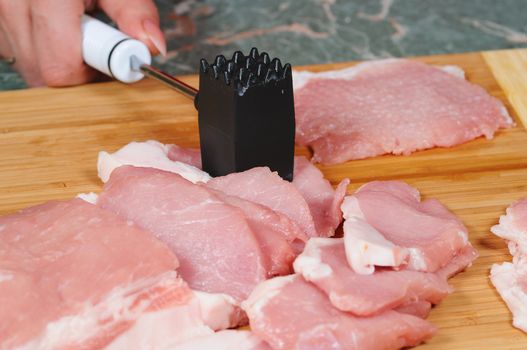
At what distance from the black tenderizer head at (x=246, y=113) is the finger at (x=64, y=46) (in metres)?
0.76

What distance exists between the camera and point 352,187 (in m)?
2.44

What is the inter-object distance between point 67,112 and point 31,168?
327mm

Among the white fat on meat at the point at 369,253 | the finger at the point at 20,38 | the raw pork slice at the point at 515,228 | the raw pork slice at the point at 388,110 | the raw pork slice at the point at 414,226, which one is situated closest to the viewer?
the white fat on meat at the point at 369,253

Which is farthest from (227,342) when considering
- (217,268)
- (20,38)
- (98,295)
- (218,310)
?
(20,38)

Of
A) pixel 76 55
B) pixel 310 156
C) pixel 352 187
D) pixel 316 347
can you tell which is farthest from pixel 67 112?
pixel 316 347

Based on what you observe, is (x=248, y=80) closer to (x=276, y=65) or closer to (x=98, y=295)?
(x=276, y=65)

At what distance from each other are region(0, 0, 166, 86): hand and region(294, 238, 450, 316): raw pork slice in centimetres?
122

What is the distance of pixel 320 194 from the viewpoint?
7.57 ft

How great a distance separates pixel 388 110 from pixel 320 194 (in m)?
0.51

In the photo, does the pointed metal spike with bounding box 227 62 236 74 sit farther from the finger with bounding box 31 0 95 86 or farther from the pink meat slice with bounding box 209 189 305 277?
the finger with bounding box 31 0 95 86

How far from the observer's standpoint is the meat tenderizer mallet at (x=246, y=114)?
2.18 meters

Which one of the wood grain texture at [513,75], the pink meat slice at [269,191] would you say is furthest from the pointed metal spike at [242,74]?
the wood grain texture at [513,75]

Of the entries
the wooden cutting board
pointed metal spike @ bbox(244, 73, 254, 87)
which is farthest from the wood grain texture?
pointed metal spike @ bbox(244, 73, 254, 87)

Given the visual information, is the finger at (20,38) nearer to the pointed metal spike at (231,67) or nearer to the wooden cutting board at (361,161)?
the wooden cutting board at (361,161)
